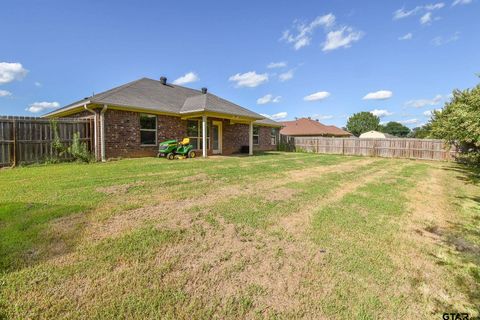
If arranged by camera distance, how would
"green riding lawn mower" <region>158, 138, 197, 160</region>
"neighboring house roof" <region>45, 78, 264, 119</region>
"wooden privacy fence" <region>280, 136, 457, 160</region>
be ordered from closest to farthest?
1. "neighboring house roof" <region>45, 78, 264, 119</region>
2. "green riding lawn mower" <region>158, 138, 197, 160</region>
3. "wooden privacy fence" <region>280, 136, 457, 160</region>

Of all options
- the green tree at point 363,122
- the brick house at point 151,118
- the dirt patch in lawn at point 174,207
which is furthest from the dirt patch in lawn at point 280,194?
the green tree at point 363,122

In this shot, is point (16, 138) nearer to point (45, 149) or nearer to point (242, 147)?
point (45, 149)

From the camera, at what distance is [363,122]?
229ft

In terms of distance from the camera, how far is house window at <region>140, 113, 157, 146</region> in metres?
11.9

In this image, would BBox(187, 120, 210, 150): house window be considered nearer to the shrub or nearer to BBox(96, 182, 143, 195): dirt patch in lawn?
the shrub

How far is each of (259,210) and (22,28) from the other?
13974mm

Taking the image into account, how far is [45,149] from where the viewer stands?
9.24 metres

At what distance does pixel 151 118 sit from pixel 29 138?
5.01 meters

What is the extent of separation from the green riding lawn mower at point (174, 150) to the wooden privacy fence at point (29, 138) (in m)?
3.66

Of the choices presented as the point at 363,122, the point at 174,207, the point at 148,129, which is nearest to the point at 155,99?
the point at 148,129

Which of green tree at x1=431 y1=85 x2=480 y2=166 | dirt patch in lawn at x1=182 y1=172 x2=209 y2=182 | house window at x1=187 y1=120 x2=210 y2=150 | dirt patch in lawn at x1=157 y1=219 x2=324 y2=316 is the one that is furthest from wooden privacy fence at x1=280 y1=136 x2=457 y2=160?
dirt patch in lawn at x1=157 y1=219 x2=324 y2=316

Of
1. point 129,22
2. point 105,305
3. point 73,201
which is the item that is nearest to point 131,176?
point 73,201

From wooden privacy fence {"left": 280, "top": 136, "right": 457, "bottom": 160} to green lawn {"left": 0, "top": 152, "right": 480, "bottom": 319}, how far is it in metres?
14.4

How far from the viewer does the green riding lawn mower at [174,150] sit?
37.1ft
